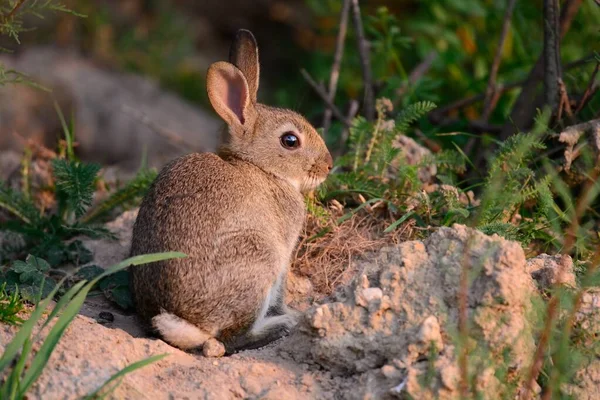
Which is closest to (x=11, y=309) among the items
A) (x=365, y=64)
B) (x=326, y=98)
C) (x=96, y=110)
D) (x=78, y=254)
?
(x=78, y=254)

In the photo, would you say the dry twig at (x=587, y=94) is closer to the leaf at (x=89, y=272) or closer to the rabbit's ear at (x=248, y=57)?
the rabbit's ear at (x=248, y=57)

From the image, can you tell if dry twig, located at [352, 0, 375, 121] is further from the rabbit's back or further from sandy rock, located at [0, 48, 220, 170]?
sandy rock, located at [0, 48, 220, 170]

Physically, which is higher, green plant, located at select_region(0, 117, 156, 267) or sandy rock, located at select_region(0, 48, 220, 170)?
green plant, located at select_region(0, 117, 156, 267)

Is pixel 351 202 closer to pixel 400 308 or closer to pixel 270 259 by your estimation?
pixel 270 259

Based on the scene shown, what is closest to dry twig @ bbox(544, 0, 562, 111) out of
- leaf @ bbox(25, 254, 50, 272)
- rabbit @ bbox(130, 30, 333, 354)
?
rabbit @ bbox(130, 30, 333, 354)

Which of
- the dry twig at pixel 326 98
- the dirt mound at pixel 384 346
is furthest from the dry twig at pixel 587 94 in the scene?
the dirt mound at pixel 384 346

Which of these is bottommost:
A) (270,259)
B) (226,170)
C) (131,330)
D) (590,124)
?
(131,330)

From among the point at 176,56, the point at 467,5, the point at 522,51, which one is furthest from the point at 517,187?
the point at 176,56
